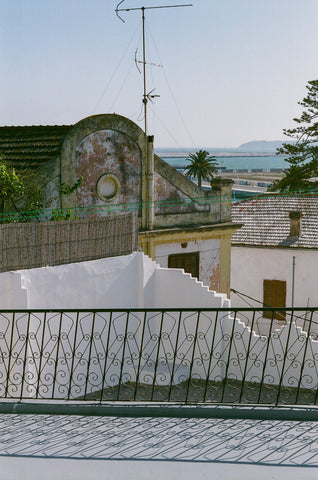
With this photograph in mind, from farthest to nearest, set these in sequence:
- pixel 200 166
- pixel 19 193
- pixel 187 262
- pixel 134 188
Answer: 1. pixel 200 166
2. pixel 187 262
3. pixel 134 188
4. pixel 19 193

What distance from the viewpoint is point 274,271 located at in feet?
77.0

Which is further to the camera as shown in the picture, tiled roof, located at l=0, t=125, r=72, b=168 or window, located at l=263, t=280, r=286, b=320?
window, located at l=263, t=280, r=286, b=320

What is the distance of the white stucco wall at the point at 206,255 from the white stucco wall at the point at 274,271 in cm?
467

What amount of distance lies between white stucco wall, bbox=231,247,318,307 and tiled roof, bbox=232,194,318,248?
0.31m

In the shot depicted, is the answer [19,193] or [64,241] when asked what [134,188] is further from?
[64,241]

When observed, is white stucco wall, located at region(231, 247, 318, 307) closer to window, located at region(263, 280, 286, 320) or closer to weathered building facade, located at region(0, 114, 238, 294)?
window, located at region(263, 280, 286, 320)

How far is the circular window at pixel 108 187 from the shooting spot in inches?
634

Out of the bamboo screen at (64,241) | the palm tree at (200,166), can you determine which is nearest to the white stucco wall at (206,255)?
the bamboo screen at (64,241)

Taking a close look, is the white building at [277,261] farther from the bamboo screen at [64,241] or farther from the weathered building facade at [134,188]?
the bamboo screen at [64,241]

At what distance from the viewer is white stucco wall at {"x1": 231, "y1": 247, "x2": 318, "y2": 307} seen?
22750 millimetres

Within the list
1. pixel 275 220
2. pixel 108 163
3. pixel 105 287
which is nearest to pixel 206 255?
pixel 108 163

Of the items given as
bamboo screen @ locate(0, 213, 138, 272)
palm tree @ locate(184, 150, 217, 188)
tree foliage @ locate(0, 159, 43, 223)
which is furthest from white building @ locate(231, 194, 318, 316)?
palm tree @ locate(184, 150, 217, 188)

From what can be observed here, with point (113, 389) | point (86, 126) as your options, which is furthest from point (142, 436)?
point (86, 126)

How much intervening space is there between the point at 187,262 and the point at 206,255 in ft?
2.53
